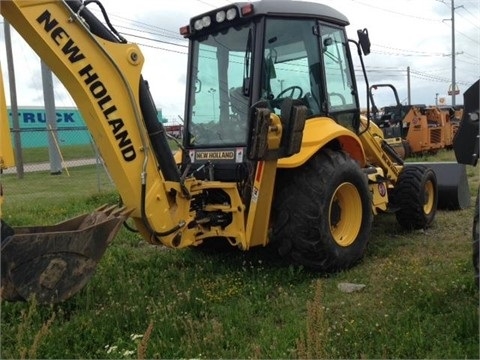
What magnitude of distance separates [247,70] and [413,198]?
2.91m

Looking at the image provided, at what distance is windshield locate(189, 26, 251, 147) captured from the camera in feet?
17.1

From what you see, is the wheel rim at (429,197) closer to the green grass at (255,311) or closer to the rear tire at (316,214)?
the green grass at (255,311)

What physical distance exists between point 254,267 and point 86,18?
279 centimetres

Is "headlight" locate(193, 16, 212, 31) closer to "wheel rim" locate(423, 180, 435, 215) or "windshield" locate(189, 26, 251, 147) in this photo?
"windshield" locate(189, 26, 251, 147)

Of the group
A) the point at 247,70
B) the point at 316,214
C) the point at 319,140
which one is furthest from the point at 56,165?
the point at 316,214

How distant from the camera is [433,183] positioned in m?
7.25

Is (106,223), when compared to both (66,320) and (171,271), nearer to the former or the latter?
(66,320)

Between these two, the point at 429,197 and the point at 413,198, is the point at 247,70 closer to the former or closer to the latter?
the point at 413,198

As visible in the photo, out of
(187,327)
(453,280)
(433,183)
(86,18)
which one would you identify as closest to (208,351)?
(187,327)

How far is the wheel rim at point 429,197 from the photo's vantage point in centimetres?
708

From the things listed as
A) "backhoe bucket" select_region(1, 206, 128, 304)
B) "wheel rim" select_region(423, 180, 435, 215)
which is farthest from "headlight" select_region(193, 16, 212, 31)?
"wheel rim" select_region(423, 180, 435, 215)

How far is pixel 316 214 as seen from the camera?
4801mm

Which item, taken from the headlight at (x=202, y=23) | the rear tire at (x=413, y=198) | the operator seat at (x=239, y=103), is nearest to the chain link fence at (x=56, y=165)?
the headlight at (x=202, y=23)

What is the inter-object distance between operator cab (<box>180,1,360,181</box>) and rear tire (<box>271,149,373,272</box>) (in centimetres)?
50
